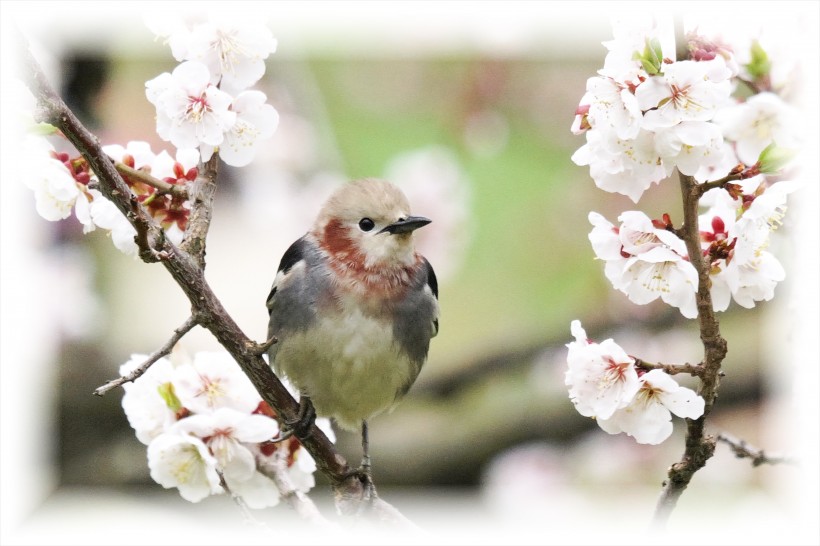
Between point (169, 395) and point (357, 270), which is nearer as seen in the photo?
point (169, 395)

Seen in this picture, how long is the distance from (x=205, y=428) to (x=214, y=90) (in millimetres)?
803

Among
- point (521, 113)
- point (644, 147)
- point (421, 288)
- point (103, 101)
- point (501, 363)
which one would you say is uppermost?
point (521, 113)

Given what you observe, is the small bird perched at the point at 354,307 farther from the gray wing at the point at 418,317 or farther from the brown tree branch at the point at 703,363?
the brown tree branch at the point at 703,363

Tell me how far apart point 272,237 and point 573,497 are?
7.29 ft

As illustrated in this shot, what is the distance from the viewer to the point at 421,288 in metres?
2.94

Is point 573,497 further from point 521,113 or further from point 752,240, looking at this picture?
point 752,240

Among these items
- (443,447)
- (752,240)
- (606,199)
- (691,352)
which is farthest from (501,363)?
(752,240)

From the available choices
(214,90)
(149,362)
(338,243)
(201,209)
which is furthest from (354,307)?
(149,362)

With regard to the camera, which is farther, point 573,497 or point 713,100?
point 573,497

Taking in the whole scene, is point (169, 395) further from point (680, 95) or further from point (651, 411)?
point (680, 95)

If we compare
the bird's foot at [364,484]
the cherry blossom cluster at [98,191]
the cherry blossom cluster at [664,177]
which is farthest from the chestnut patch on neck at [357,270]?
the cherry blossom cluster at [664,177]

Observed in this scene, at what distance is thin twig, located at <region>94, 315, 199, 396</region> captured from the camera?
175 centimetres

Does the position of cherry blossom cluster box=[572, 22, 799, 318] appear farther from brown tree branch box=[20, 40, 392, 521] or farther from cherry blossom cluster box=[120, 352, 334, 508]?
cherry blossom cluster box=[120, 352, 334, 508]

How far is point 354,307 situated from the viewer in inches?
109
